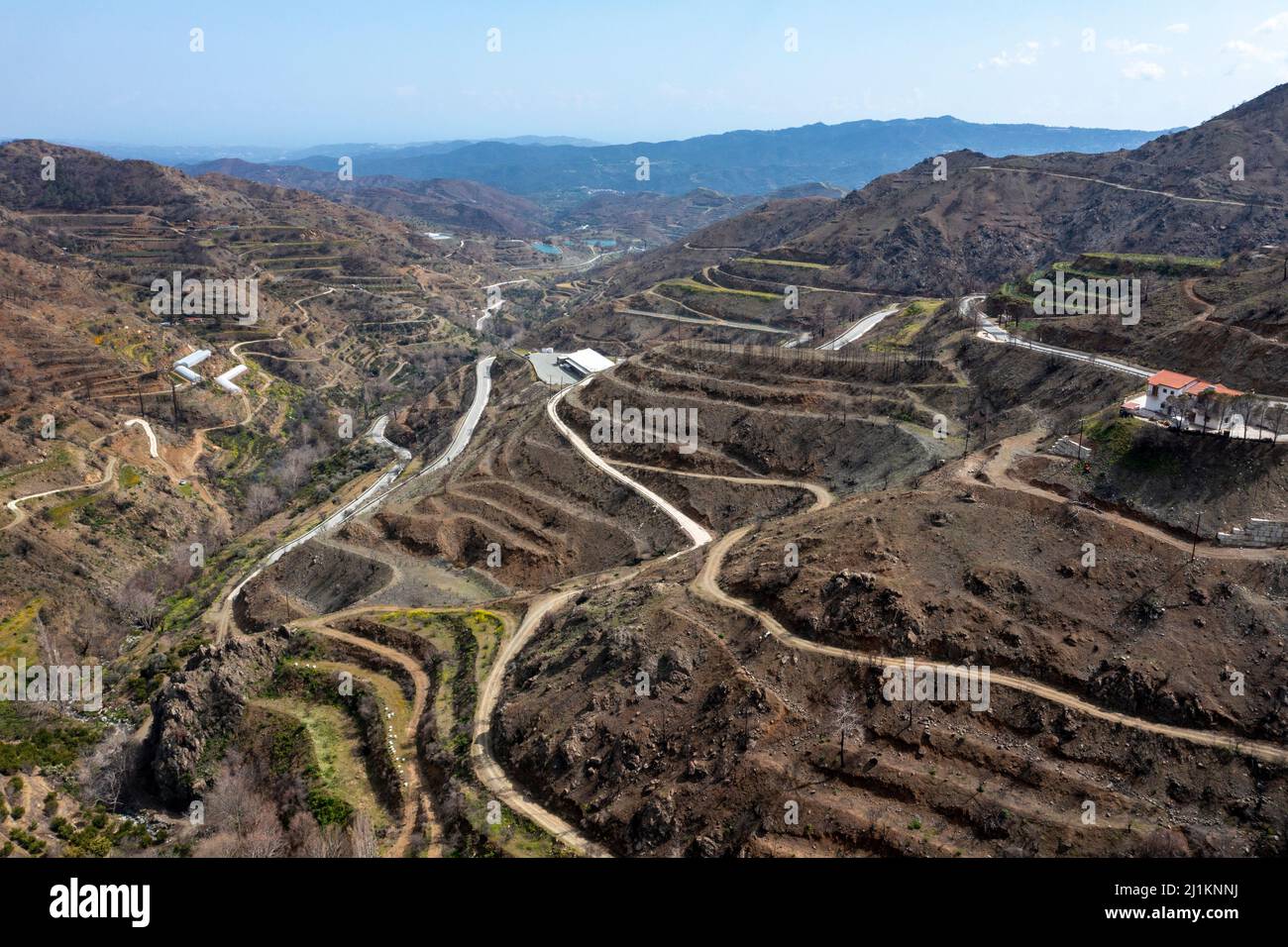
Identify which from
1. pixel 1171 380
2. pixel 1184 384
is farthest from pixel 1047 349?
pixel 1184 384

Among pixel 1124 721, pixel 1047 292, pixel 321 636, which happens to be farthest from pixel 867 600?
pixel 1047 292

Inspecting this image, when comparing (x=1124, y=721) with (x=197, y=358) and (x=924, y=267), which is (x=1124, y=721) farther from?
(x=924, y=267)

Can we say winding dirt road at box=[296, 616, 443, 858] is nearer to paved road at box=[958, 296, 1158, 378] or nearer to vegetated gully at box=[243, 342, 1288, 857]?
vegetated gully at box=[243, 342, 1288, 857]

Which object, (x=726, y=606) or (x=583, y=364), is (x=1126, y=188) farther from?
(x=726, y=606)

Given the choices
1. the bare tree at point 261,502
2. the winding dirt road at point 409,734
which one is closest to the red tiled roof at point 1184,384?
the winding dirt road at point 409,734

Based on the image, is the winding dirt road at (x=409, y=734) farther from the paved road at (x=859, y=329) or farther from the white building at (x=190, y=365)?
the white building at (x=190, y=365)
